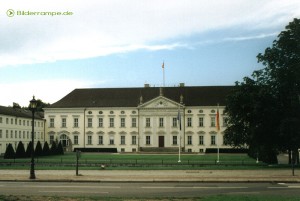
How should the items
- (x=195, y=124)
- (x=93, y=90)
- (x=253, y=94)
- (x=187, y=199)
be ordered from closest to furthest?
(x=187, y=199), (x=253, y=94), (x=195, y=124), (x=93, y=90)

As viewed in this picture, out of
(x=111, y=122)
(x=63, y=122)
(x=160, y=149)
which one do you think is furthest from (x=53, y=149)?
(x=160, y=149)

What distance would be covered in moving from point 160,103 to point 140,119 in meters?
5.51

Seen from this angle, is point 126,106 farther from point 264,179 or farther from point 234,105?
point 264,179

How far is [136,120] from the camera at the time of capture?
85250 millimetres

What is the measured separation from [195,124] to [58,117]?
29.5 metres

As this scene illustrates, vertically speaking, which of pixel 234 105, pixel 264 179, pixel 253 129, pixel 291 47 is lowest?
pixel 264 179

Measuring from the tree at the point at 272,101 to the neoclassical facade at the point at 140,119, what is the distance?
46.6 m

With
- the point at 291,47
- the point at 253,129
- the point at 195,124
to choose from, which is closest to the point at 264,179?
the point at 253,129

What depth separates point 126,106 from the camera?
279ft

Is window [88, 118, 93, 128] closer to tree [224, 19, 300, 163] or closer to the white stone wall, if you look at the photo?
the white stone wall

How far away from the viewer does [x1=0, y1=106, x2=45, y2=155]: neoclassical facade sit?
70375mm

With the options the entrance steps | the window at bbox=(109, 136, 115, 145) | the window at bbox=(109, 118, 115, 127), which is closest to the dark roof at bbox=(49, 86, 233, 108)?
the window at bbox=(109, 118, 115, 127)

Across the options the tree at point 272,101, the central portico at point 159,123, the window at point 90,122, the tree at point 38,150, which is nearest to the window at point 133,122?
the central portico at point 159,123

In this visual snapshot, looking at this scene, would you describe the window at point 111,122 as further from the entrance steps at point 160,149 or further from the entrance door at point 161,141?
the entrance door at point 161,141
